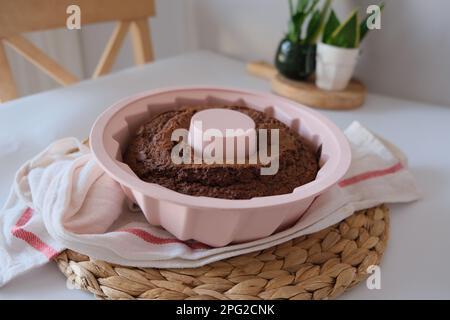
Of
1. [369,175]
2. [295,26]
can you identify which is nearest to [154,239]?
[369,175]

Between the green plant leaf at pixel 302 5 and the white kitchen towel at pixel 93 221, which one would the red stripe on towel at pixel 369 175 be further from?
the green plant leaf at pixel 302 5

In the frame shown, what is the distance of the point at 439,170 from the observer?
592mm

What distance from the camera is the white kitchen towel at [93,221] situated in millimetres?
403

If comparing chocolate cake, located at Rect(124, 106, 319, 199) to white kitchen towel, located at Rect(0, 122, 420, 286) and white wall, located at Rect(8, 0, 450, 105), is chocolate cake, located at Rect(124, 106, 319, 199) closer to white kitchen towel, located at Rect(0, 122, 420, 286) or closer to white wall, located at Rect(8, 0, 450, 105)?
white kitchen towel, located at Rect(0, 122, 420, 286)

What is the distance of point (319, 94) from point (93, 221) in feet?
1.54

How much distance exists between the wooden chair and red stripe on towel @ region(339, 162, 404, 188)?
21.9 inches

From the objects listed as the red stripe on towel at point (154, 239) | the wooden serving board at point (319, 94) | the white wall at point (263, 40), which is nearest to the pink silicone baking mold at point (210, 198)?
the red stripe on towel at point (154, 239)

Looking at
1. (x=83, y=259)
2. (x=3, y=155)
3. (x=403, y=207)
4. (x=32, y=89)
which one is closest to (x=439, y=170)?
(x=403, y=207)

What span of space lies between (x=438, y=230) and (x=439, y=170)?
0.45 ft

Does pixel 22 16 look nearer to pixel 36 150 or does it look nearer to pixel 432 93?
pixel 36 150

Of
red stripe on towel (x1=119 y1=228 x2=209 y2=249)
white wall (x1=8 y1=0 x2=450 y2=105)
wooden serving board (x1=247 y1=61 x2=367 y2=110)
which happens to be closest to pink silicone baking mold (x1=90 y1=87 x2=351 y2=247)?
red stripe on towel (x1=119 y1=228 x2=209 y2=249)

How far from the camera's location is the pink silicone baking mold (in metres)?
0.37

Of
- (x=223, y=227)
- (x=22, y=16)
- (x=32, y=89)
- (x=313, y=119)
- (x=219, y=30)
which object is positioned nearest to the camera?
(x=223, y=227)

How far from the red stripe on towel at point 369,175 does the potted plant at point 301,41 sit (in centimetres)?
29
